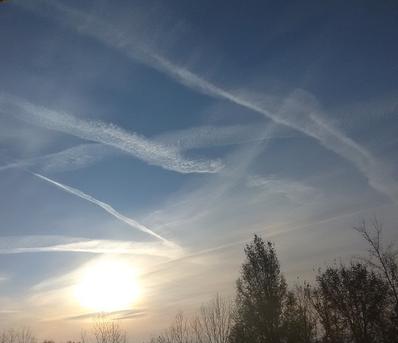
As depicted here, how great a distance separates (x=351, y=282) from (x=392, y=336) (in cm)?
630

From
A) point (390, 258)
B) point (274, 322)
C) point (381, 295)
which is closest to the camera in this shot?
point (390, 258)

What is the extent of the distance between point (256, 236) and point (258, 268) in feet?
12.7

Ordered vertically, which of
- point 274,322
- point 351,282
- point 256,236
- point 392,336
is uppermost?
point 256,236

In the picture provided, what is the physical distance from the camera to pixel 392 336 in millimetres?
44031

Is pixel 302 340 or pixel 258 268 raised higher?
pixel 258 268

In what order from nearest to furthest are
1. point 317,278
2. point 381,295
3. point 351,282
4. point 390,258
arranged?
1. point 390,258
2. point 381,295
3. point 351,282
4. point 317,278

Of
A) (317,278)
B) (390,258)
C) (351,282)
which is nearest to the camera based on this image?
(390,258)

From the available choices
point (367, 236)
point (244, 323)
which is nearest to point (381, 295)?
point (367, 236)

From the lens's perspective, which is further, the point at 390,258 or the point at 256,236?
the point at 256,236

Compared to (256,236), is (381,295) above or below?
below

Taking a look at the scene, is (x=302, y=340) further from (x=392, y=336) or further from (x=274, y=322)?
(x=392, y=336)

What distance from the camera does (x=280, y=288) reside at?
43000mm

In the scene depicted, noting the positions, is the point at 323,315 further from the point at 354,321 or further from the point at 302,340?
the point at 302,340

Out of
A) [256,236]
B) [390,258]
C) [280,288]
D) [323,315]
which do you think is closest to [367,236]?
[390,258]
